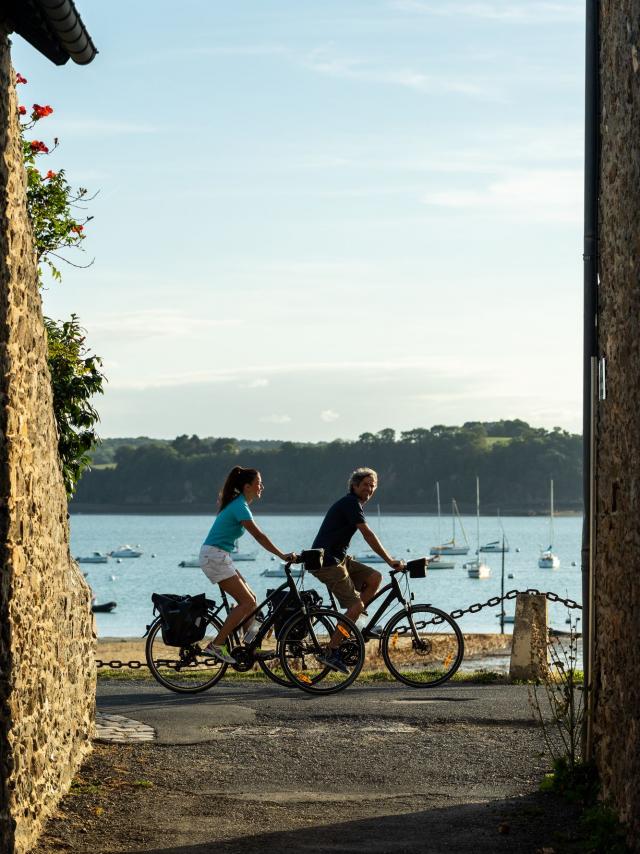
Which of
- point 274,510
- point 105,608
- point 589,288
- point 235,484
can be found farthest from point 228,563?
point 274,510

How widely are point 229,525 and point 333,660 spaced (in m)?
1.61

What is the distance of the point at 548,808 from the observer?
7965mm

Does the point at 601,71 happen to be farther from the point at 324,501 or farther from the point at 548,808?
the point at 324,501

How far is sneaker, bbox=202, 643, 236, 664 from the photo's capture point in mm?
11906

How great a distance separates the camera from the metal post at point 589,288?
824 cm

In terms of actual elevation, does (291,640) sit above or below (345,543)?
below

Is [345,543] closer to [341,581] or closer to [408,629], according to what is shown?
[341,581]

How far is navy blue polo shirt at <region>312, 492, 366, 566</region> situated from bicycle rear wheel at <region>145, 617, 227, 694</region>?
1332 millimetres

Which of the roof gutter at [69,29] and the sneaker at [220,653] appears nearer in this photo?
the roof gutter at [69,29]

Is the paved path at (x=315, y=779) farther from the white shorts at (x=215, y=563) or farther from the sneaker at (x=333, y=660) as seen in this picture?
the white shorts at (x=215, y=563)

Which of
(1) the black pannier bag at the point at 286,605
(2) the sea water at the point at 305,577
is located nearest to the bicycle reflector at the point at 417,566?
(1) the black pannier bag at the point at 286,605

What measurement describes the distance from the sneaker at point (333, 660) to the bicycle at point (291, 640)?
0.03 m

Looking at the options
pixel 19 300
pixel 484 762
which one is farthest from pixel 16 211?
pixel 484 762

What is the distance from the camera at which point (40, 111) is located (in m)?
12.2
